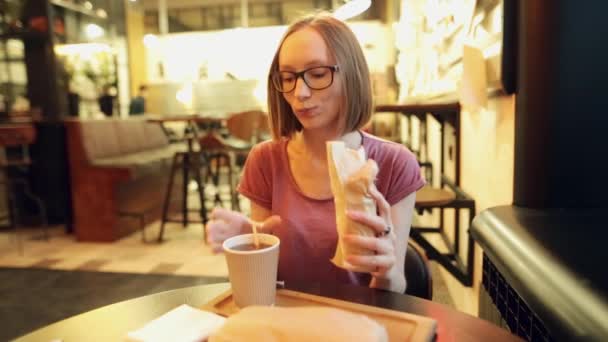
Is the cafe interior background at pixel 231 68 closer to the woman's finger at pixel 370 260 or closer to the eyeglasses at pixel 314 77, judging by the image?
the eyeglasses at pixel 314 77

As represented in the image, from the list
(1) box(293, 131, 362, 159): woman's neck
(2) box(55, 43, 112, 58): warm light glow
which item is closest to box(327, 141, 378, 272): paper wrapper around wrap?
(1) box(293, 131, 362, 159): woman's neck

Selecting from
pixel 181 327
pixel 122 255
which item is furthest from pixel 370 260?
pixel 122 255

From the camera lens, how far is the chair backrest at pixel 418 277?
1.03 m

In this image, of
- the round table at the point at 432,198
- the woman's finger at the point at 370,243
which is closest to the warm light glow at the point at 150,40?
the round table at the point at 432,198

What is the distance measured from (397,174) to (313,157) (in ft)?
0.74

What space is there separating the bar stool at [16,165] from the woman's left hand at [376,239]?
3.93 meters

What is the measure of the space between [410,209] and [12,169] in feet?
15.6

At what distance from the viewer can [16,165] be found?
4.51 metres

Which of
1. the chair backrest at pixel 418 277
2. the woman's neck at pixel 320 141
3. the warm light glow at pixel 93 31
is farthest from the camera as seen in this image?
the warm light glow at pixel 93 31

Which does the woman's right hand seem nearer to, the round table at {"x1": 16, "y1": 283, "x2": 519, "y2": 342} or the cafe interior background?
the round table at {"x1": 16, "y1": 283, "x2": 519, "y2": 342}

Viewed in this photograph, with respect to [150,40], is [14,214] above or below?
below

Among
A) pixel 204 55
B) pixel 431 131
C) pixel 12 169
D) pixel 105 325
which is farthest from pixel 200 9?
pixel 105 325

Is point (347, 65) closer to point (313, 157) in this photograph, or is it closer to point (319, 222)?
point (313, 157)

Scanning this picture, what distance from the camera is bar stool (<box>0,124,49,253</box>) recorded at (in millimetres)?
3748
